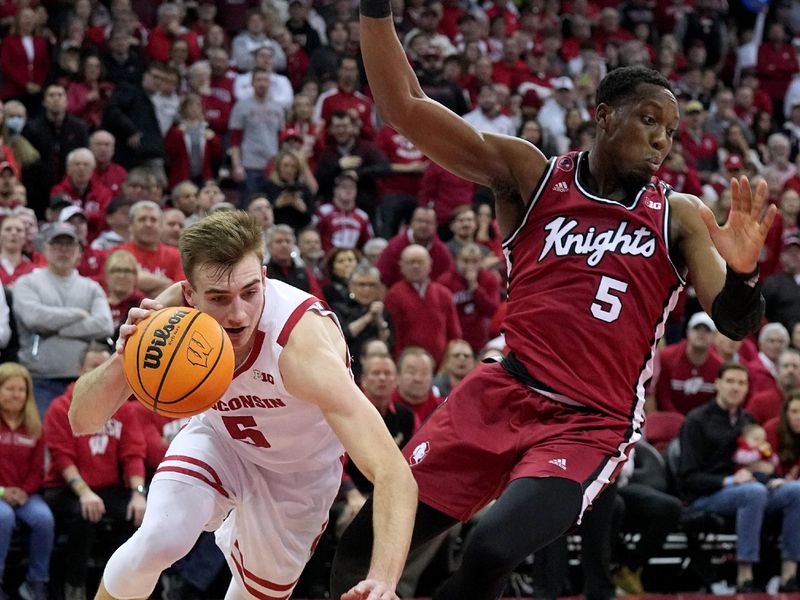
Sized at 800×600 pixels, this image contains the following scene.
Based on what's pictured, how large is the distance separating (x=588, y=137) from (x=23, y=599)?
25.1 feet

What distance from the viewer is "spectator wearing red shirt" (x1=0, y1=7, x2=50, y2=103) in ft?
43.1

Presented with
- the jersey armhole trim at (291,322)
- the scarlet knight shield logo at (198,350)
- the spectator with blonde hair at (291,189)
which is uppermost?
the scarlet knight shield logo at (198,350)

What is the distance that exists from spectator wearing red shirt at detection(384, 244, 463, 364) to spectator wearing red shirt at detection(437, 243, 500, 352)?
0.51 m

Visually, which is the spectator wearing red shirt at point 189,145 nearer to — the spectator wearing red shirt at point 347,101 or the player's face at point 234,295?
the spectator wearing red shirt at point 347,101

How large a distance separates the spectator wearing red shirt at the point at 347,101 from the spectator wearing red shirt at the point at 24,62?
9.32ft

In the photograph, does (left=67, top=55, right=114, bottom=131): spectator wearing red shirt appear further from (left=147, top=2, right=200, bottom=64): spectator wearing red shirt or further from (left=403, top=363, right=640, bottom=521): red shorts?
(left=403, top=363, right=640, bottom=521): red shorts

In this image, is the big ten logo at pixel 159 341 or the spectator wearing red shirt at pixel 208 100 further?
the spectator wearing red shirt at pixel 208 100

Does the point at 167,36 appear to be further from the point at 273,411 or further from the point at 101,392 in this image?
the point at 101,392

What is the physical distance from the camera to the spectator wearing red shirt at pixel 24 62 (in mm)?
13125

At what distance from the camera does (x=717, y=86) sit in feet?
59.8

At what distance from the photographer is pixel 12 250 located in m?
9.40

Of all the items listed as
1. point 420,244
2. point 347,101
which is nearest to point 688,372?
point 420,244

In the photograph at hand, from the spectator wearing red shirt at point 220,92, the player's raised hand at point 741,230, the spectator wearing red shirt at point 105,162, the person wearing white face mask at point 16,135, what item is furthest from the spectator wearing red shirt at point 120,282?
the player's raised hand at point 741,230

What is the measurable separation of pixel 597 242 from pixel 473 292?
6.63 m
